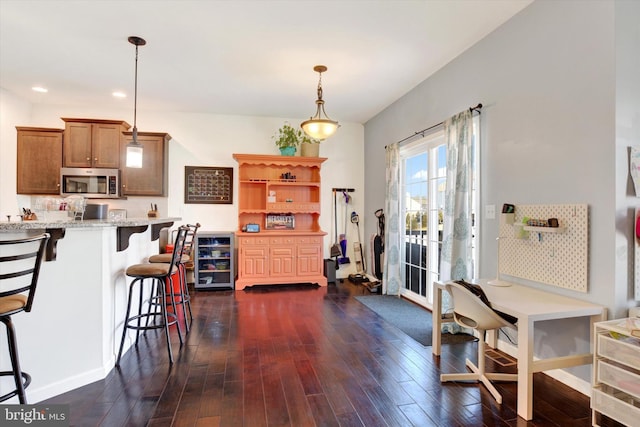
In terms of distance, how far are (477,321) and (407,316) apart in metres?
1.78

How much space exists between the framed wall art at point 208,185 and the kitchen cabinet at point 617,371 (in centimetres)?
515

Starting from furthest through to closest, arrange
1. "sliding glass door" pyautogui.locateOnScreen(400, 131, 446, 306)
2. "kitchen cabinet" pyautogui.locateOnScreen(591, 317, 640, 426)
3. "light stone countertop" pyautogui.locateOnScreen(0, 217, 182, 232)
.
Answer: "sliding glass door" pyautogui.locateOnScreen(400, 131, 446, 306) → "light stone countertop" pyautogui.locateOnScreen(0, 217, 182, 232) → "kitchen cabinet" pyautogui.locateOnScreen(591, 317, 640, 426)

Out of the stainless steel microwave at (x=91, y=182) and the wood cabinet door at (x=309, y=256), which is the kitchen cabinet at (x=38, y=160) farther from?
the wood cabinet door at (x=309, y=256)

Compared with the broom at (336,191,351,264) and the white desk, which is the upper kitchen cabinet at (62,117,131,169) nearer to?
the broom at (336,191,351,264)

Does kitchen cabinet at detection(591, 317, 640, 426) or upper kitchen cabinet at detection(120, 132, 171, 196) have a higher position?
upper kitchen cabinet at detection(120, 132, 171, 196)

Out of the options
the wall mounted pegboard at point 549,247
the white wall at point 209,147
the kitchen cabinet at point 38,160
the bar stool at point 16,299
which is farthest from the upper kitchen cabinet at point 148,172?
the wall mounted pegboard at point 549,247

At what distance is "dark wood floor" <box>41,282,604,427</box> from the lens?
2018mm

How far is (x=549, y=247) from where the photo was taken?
254cm

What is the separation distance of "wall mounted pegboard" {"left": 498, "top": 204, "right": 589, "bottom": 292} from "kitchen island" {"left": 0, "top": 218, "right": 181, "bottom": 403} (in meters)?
3.18

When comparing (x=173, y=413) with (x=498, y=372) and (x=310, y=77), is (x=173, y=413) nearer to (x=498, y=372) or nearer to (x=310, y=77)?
(x=498, y=372)

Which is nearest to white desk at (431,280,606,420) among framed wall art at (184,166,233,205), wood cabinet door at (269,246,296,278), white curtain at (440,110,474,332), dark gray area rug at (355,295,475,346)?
white curtain at (440,110,474,332)

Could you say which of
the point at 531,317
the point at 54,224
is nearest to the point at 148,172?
the point at 54,224

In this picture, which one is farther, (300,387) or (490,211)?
(490,211)

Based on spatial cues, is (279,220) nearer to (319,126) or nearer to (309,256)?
(309,256)
